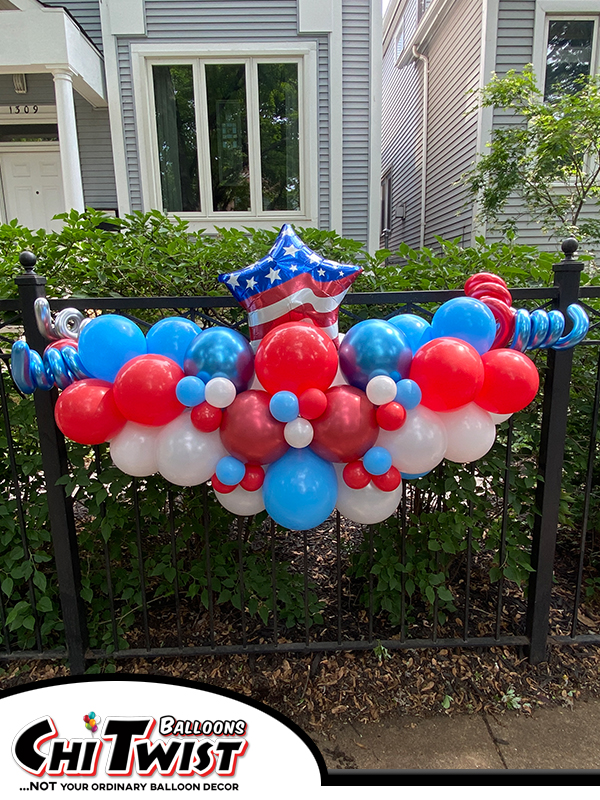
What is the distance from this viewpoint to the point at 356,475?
164cm

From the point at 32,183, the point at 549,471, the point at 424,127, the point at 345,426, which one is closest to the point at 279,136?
the point at 32,183

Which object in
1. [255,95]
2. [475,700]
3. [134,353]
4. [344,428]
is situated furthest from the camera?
[255,95]

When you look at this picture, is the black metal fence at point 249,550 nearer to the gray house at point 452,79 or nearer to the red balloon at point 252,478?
the red balloon at point 252,478

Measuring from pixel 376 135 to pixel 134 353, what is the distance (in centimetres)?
625

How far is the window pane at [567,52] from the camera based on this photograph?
6.61 m

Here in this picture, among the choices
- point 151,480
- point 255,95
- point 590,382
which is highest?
point 255,95

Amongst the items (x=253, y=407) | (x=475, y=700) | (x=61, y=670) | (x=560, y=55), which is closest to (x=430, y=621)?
(x=475, y=700)

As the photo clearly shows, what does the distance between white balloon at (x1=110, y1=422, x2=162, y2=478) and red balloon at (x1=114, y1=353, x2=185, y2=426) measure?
74mm

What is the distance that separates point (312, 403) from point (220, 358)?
33 centimetres

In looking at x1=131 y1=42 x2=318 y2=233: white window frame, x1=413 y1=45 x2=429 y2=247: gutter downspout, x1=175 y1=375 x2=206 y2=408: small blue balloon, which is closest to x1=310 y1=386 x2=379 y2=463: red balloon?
x1=175 y1=375 x2=206 y2=408: small blue balloon

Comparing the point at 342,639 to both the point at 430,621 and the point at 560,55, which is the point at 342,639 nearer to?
the point at 430,621

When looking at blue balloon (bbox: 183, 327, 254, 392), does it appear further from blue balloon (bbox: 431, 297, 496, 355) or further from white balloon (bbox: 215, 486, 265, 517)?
blue balloon (bbox: 431, 297, 496, 355)

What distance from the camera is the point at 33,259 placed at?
6.40ft

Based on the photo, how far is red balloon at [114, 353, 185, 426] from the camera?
5.21ft
